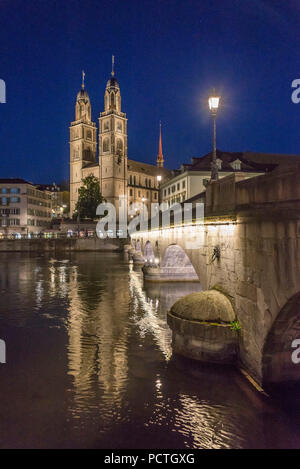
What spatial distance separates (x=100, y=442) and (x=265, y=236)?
6.34m

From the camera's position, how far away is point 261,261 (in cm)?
907

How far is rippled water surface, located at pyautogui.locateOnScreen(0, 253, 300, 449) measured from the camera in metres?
7.95

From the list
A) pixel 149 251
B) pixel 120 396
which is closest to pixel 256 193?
pixel 120 396

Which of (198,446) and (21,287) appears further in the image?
(21,287)

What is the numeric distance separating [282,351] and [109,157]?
4688 inches

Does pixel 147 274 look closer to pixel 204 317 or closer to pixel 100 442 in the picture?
pixel 204 317

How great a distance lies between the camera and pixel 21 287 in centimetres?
3106

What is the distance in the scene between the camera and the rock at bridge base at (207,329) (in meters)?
10.9

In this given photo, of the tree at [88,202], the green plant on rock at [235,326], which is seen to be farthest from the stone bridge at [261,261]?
the tree at [88,202]

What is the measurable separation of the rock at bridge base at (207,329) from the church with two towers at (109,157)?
360 feet

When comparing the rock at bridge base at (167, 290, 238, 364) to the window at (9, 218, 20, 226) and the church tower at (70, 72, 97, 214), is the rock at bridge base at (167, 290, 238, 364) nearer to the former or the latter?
the window at (9, 218, 20, 226)

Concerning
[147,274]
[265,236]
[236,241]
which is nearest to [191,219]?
[236,241]

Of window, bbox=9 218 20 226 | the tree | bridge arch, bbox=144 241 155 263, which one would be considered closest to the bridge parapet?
bridge arch, bbox=144 241 155 263

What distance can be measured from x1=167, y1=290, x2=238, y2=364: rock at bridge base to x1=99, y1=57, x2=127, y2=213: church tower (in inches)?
4312
